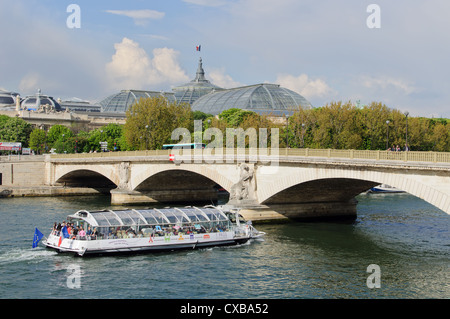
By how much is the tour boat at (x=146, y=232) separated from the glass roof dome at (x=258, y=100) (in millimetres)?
115322

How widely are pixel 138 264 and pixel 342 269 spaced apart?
1317 centimetres

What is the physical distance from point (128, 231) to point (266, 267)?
429 inches

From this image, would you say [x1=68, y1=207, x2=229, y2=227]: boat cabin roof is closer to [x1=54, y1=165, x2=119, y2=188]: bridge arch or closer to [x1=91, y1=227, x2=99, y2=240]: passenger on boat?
[x1=91, y1=227, x2=99, y2=240]: passenger on boat

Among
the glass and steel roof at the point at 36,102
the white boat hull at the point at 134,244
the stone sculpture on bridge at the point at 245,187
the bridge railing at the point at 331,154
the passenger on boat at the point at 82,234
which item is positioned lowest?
the white boat hull at the point at 134,244

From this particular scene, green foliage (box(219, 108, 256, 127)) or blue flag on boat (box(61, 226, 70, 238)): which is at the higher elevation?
green foliage (box(219, 108, 256, 127))

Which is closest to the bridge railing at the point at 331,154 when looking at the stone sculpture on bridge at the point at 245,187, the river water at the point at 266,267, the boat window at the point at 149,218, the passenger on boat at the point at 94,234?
the stone sculpture on bridge at the point at 245,187

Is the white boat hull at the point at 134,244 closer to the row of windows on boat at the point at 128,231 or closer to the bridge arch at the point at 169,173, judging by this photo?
the row of windows on boat at the point at 128,231

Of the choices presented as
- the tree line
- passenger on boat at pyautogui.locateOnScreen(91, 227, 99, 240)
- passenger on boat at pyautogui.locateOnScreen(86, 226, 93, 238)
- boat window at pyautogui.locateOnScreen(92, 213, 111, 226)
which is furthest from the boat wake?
the tree line

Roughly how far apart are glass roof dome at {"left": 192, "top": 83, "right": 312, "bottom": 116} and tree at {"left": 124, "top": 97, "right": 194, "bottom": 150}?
61.0 meters

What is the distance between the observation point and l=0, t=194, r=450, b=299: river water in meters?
32.4

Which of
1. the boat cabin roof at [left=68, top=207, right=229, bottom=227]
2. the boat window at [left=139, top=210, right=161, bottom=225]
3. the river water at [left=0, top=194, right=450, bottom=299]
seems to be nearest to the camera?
the river water at [left=0, top=194, right=450, bottom=299]

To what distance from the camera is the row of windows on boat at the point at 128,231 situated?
41.9 m

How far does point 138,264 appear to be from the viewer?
128 feet
